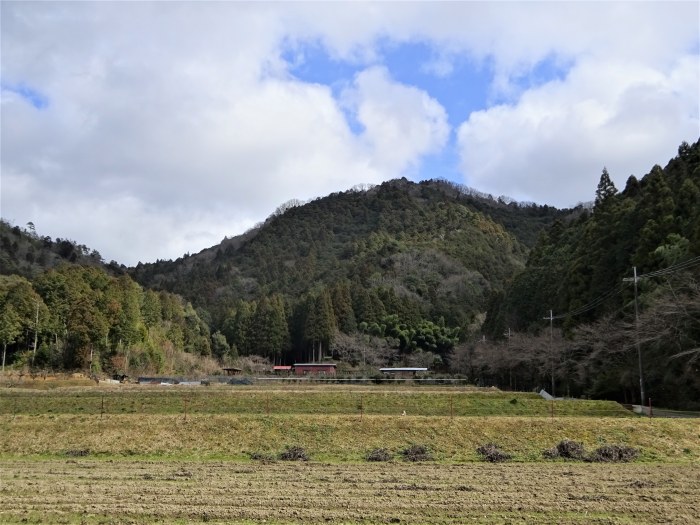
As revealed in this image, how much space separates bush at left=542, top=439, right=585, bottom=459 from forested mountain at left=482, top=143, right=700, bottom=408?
1235cm

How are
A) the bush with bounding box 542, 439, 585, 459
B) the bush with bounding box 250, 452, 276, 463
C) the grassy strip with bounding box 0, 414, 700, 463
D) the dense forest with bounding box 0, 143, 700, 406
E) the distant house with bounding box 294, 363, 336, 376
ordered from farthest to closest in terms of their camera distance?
the distant house with bounding box 294, 363, 336, 376, the dense forest with bounding box 0, 143, 700, 406, the grassy strip with bounding box 0, 414, 700, 463, the bush with bounding box 542, 439, 585, 459, the bush with bounding box 250, 452, 276, 463

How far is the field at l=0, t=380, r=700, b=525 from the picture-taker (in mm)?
12164

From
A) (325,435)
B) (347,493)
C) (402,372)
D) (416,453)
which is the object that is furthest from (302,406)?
(402,372)

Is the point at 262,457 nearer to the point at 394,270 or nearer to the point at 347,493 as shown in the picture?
the point at 347,493

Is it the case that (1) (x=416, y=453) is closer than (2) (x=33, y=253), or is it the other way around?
(1) (x=416, y=453)

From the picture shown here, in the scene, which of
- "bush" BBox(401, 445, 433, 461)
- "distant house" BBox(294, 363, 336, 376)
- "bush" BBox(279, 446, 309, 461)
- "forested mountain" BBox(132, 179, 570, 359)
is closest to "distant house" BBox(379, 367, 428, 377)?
"distant house" BBox(294, 363, 336, 376)

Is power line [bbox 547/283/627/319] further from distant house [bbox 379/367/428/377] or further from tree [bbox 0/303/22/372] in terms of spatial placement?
tree [bbox 0/303/22/372]

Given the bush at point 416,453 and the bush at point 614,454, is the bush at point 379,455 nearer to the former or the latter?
the bush at point 416,453

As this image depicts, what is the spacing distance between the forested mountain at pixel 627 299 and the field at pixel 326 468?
329 inches

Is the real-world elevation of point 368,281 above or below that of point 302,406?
above

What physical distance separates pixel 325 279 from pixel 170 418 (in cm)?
13507

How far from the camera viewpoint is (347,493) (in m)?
13.8

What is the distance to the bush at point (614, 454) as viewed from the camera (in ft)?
64.3

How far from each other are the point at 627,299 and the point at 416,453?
102 feet
